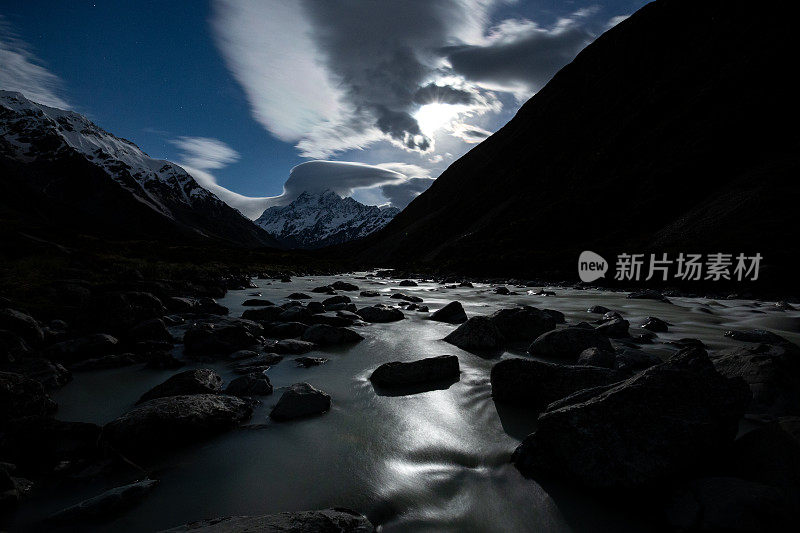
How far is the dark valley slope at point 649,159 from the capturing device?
115 ft

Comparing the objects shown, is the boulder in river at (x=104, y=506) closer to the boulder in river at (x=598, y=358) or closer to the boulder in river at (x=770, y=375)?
the boulder in river at (x=598, y=358)

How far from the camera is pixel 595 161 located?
6594 centimetres

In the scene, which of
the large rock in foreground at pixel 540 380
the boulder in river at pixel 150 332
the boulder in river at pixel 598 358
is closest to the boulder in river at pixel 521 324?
the boulder in river at pixel 598 358

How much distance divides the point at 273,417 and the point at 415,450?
6.57 ft

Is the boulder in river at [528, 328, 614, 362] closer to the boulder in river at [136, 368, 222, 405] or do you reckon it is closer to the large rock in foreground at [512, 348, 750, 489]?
the large rock in foreground at [512, 348, 750, 489]

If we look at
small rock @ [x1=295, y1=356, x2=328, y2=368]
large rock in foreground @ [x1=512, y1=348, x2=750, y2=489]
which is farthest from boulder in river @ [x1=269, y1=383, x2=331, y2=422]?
large rock in foreground @ [x1=512, y1=348, x2=750, y2=489]

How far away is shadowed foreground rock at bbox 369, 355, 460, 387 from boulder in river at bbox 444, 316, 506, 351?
1901 mm

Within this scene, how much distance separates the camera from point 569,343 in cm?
753

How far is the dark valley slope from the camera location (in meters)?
35.1

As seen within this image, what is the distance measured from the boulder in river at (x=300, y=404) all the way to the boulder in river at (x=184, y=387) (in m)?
1.12

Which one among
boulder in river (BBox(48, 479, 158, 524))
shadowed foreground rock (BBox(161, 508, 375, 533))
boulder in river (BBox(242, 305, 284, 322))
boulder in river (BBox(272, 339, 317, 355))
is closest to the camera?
shadowed foreground rock (BBox(161, 508, 375, 533))

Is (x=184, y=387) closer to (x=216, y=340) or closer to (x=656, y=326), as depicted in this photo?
(x=216, y=340)

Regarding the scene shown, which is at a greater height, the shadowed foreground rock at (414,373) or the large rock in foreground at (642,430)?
the large rock in foreground at (642,430)

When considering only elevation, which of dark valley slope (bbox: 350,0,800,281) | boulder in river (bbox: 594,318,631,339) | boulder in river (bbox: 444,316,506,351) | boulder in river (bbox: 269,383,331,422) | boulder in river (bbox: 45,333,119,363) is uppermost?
dark valley slope (bbox: 350,0,800,281)
